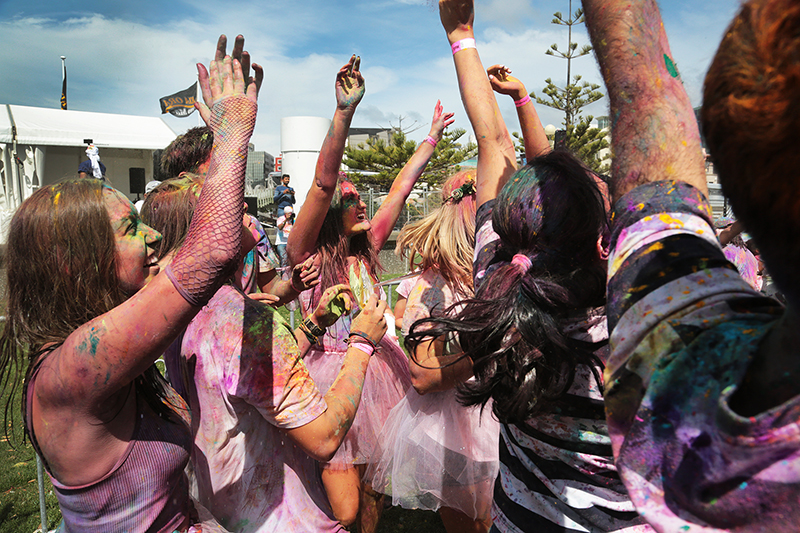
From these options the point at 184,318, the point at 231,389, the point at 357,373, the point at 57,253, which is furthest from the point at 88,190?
the point at 357,373

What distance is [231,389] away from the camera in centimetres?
168

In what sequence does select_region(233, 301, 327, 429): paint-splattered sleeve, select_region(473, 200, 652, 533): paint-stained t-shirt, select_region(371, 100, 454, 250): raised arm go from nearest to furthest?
select_region(473, 200, 652, 533): paint-stained t-shirt → select_region(233, 301, 327, 429): paint-splattered sleeve → select_region(371, 100, 454, 250): raised arm

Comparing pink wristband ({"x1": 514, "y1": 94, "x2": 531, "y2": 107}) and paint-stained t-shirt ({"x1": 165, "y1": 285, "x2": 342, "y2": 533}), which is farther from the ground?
pink wristband ({"x1": 514, "y1": 94, "x2": 531, "y2": 107})

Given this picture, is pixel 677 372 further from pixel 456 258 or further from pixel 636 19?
pixel 456 258

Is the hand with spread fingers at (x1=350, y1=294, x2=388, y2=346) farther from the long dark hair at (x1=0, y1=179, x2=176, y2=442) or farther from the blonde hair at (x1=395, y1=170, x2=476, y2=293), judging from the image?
the long dark hair at (x1=0, y1=179, x2=176, y2=442)

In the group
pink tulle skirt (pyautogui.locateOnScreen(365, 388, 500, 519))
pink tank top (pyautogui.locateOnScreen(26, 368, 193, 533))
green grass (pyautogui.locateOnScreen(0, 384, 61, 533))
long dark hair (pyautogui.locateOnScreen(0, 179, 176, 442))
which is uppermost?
long dark hair (pyautogui.locateOnScreen(0, 179, 176, 442))

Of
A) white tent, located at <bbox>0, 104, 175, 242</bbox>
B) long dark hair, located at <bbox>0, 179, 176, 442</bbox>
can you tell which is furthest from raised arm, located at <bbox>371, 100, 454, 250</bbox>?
white tent, located at <bbox>0, 104, 175, 242</bbox>

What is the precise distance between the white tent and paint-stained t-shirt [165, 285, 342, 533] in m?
14.6

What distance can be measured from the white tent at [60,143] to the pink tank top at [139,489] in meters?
14.7

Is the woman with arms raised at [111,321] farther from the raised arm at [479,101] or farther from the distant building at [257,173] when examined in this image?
the distant building at [257,173]

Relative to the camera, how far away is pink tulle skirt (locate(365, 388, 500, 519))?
98.9 inches

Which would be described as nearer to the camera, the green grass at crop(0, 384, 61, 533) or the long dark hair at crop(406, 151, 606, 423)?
the long dark hair at crop(406, 151, 606, 423)

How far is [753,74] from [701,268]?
29cm

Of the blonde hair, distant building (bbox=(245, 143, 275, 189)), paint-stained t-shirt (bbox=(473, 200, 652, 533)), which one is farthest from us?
distant building (bbox=(245, 143, 275, 189))
